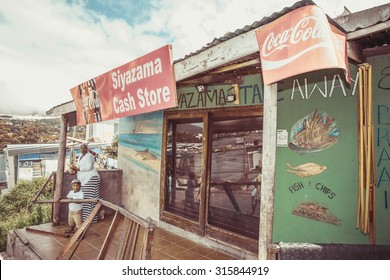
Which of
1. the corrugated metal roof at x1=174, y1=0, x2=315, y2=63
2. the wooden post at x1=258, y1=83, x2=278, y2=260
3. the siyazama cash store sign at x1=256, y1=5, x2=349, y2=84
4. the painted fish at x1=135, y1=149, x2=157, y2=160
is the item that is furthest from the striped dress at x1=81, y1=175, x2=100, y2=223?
the siyazama cash store sign at x1=256, y1=5, x2=349, y2=84

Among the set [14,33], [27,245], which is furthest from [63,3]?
[27,245]

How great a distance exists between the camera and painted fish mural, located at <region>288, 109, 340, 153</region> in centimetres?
352

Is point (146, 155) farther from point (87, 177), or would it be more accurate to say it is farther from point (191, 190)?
point (191, 190)

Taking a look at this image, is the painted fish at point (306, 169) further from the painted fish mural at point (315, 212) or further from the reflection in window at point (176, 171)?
the reflection in window at point (176, 171)

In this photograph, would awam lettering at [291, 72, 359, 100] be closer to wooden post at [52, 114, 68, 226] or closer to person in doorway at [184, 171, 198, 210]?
person in doorway at [184, 171, 198, 210]

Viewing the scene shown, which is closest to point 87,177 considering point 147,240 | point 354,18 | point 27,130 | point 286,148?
point 147,240

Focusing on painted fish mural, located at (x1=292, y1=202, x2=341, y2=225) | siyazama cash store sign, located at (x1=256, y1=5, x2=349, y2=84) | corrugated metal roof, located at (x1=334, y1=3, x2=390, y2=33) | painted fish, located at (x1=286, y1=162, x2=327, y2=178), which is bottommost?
painted fish mural, located at (x1=292, y1=202, x2=341, y2=225)

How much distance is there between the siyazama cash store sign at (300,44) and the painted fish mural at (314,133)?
1488 millimetres

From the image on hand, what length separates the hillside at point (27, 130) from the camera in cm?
1525

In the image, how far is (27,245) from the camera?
4809mm

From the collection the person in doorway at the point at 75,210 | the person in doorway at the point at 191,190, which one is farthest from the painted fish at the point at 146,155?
the person in doorway at the point at 75,210

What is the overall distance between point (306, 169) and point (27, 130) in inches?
744

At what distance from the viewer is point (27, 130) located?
17.6 metres
